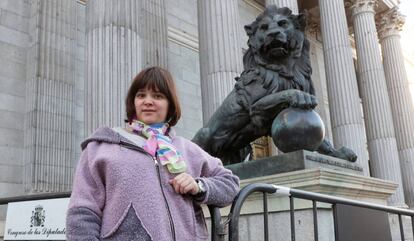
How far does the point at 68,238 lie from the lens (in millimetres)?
1868

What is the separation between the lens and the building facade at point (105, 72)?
9.45 m

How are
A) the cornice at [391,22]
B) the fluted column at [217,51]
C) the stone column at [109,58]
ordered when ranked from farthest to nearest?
the cornice at [391,22] → the fluted column at [217,51] → the stone column at [109,58]

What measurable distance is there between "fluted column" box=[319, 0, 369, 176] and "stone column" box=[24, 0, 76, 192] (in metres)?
10.3

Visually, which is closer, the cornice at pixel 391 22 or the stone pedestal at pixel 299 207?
the stone pedestal at pixel 299 207

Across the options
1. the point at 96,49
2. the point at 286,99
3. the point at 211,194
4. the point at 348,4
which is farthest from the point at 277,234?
the point at 348,4

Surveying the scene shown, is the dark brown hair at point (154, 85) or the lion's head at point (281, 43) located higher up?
the lion's head at point (281, 43)

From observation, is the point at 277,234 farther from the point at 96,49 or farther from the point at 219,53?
the point at 219,53

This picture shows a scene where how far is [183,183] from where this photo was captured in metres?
2.05

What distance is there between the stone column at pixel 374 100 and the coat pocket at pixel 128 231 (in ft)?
62.3

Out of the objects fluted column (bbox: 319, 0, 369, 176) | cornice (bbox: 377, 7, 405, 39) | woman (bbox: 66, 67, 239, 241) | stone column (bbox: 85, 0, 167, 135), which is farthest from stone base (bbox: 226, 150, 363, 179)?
cornice (bbox: 377, 7, 405, 39)

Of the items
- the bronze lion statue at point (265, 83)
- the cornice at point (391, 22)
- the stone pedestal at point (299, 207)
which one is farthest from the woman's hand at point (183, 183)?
the cornice at point (391, 22)

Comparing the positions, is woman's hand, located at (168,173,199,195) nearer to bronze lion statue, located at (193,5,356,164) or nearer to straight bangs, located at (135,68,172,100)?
straight bangs, located at (135,68,172,100)

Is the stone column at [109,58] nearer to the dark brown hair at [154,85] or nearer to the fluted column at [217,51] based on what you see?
the fluted column at [217,51]

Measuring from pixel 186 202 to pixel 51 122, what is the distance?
974 centimetres
